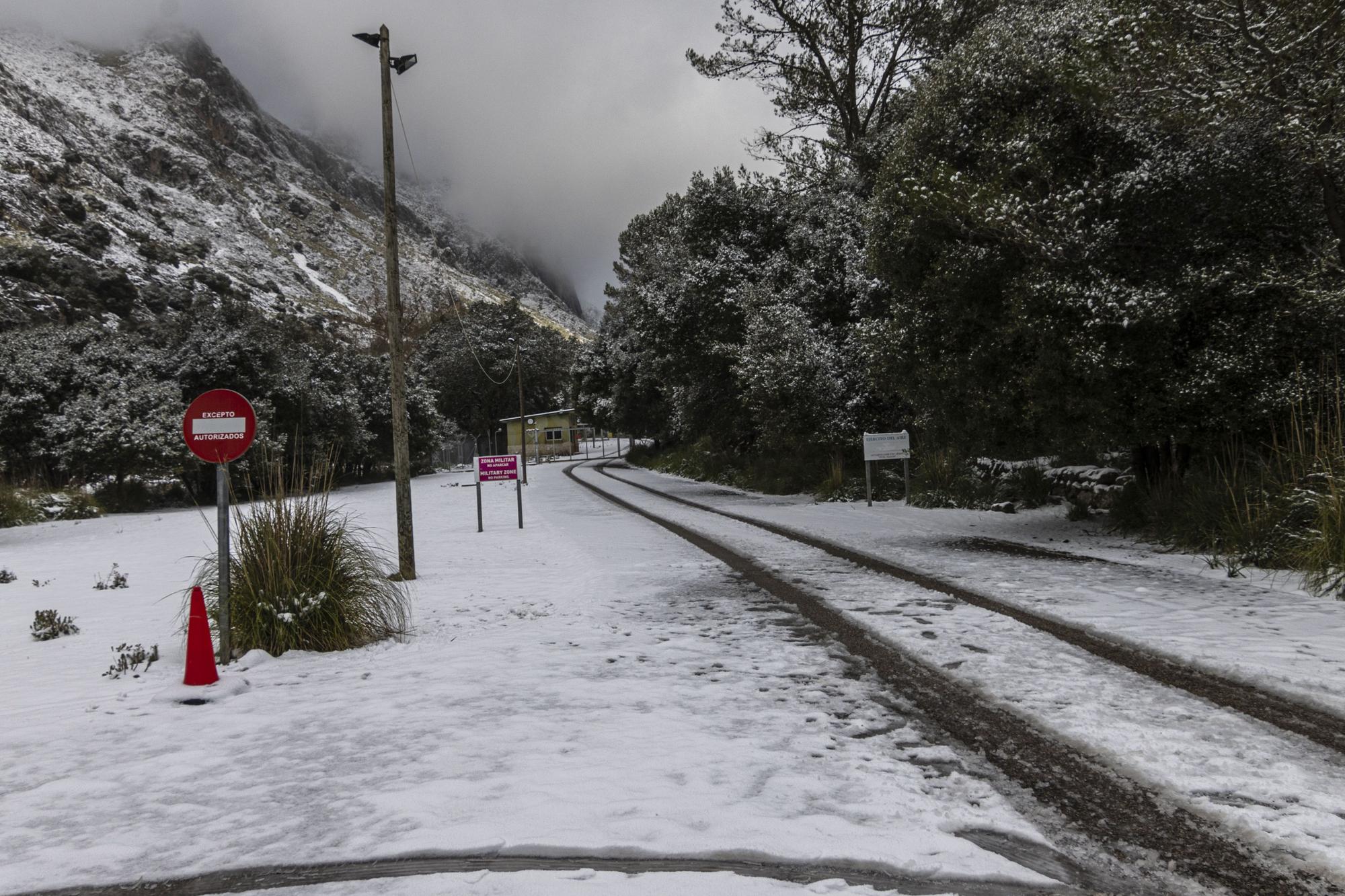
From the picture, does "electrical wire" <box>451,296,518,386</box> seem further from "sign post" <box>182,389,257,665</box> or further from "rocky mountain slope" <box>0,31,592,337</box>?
"sign post" <box>182,389,257,665</box>

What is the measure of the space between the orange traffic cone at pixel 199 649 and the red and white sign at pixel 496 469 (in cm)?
1042

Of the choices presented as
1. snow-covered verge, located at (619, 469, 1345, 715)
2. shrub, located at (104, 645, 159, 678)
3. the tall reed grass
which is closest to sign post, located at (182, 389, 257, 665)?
shrub, located at (104, 645, 159, 678)

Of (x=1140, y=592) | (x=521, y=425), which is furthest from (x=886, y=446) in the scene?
(x=521, y=425)

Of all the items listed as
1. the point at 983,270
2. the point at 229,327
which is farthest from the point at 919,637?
the point at 229,327

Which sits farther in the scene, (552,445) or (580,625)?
(552,445)

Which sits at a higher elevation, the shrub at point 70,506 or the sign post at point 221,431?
the sign post at point 221,431

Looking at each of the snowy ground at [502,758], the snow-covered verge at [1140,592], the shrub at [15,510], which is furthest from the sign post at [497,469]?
the shrub at [15,510]

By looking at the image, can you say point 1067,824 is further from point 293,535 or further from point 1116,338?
point 1116,338

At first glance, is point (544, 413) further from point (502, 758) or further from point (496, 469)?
point (502, 758)

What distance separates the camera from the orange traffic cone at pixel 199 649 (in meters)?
5.11

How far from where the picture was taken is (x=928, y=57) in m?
21.3

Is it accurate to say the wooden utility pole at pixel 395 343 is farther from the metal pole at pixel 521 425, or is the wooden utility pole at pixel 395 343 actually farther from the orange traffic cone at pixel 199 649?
the metal pole at pixel 521 425

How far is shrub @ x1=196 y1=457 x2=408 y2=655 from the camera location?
604 centimetres

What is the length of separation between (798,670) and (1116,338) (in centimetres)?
635
